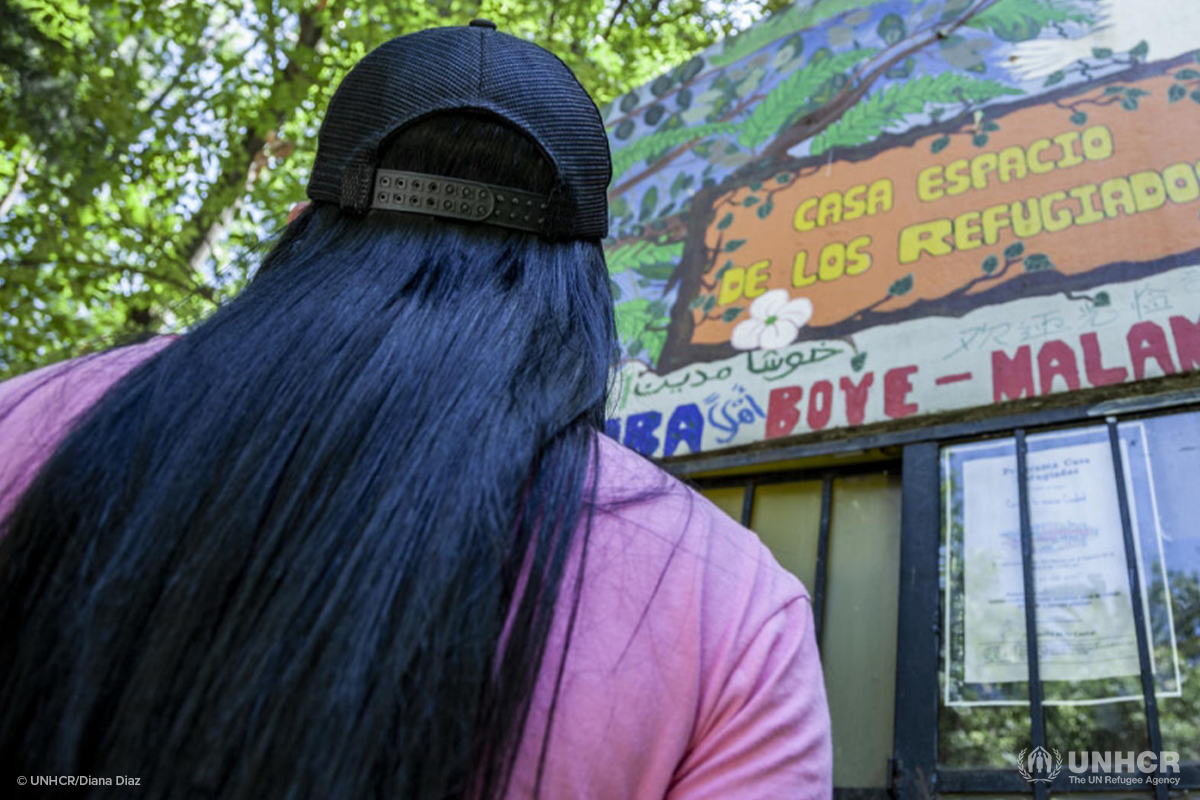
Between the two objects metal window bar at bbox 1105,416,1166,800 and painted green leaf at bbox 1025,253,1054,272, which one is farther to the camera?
painted green leaf at bbox 1025,253,1054,272

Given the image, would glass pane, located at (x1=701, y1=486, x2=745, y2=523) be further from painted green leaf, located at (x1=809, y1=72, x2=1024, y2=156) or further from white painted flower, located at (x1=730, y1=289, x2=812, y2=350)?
painted green leaf, located at (x1=809, y1=72, x2=1024, y2=156)

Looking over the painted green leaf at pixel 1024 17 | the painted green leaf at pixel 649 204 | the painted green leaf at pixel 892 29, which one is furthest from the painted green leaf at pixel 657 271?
the painted green leaf at pixel 1024 17

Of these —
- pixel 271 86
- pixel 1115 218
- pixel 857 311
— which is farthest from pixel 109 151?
pixel 1115 218

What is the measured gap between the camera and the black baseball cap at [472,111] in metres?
0.88

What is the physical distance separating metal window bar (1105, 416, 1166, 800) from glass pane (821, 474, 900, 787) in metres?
Result: 0.45

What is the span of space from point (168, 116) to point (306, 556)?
5610 mm

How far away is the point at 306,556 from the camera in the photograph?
24.9 inches

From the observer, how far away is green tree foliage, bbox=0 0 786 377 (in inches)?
196

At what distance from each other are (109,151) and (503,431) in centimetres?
551

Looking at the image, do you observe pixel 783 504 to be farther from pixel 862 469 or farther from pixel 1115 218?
pixel 1115 218

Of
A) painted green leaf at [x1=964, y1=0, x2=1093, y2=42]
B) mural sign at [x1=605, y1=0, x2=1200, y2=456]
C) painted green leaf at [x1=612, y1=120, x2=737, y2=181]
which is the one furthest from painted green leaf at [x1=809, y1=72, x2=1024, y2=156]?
painted green leaf at [x1=612, y1=120, x2=737, y2=181]

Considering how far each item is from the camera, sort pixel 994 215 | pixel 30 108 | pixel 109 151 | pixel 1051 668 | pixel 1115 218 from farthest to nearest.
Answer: pixel 109 151
pixel 30 108
pixel 994 215
pixel 1115 218
pixel 1051 668

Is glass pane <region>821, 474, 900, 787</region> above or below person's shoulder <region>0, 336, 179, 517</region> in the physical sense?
above

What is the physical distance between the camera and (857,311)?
2.36 m
